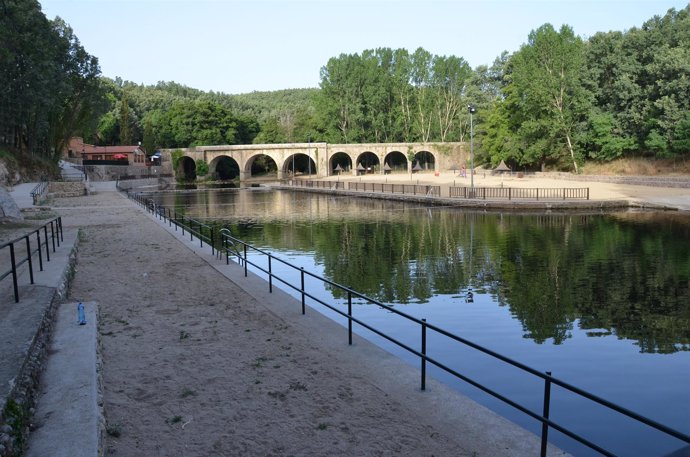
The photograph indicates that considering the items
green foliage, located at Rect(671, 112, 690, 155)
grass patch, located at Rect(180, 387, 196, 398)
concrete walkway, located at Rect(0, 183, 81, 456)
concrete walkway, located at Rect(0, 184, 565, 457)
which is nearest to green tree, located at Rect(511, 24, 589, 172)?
green foliage, located at Rect(671, 112, 690, 155)

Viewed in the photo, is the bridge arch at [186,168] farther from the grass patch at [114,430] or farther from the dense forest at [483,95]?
the grass patch at [114,430]

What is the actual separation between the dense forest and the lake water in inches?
886

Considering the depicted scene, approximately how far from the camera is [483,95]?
8762cm

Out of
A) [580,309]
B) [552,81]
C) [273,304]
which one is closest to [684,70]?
[552,81]

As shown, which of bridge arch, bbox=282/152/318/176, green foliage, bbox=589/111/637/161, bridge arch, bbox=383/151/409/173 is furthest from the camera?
bridge arch, bbox=282/152/318/176

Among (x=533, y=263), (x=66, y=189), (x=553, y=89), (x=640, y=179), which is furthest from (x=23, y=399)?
(x=553, y=89)

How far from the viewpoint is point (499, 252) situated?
22812mm

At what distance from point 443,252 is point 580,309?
29.7 feet

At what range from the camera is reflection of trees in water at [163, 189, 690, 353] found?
45.7 feet

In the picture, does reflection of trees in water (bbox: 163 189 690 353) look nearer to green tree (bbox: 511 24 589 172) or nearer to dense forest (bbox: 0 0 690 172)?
dense forest (bbox: 0 0 690 172)

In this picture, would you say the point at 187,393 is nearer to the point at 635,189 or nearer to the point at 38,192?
the point at 38,192

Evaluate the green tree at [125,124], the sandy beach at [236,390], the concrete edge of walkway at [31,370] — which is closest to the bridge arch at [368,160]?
the green tree at [125,124]

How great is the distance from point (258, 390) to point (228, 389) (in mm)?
404

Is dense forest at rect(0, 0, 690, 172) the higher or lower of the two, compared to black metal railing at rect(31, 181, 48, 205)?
higher
